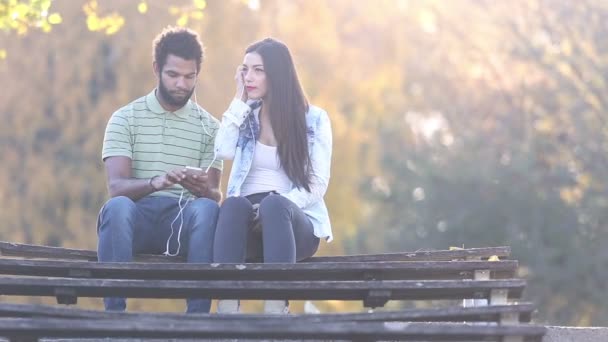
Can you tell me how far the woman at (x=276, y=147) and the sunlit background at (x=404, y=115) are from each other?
7873 mm

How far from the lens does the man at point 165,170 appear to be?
6.58m

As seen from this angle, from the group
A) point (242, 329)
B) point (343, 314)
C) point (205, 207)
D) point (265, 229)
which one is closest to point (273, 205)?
point (265, 229)

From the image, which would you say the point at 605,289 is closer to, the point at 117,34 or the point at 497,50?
the point at 497,50

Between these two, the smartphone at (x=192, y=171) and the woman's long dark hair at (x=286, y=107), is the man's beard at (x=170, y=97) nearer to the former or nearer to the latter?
the woman's long dark hair at (x=286, y=107)

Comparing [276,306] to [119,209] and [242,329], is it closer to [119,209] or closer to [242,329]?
[119,209]

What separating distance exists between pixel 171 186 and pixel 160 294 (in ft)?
5.34

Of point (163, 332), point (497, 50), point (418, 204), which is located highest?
point (497, 50)

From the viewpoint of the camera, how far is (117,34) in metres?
16.4

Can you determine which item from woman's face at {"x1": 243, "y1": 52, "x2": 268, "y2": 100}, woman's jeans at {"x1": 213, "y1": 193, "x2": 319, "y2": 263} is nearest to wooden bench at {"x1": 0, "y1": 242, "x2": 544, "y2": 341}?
woman's jeans at {"x1": 213, "y1": 193, "x2": 319, "y2": 263}

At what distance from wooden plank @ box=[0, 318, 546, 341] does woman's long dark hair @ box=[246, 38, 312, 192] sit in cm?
200

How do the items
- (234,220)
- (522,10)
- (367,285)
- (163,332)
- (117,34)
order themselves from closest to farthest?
(163,332)
(367,285)
(234,220)
(117,34)
(522,10)

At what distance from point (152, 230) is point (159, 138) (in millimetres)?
563

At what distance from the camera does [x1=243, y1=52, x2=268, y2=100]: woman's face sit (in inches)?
278

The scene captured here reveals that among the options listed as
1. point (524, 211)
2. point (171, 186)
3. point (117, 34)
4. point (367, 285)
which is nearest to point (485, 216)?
point (524, 211)
